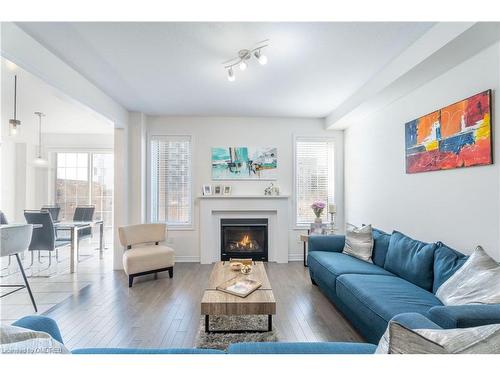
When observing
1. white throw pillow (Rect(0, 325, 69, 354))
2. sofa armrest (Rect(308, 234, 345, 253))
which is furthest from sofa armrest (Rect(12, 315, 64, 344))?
sofa armrest (Rect(308, 234, 345, 253))

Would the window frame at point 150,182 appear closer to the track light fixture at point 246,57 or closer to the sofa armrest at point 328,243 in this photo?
the track light fixture at point 246,57

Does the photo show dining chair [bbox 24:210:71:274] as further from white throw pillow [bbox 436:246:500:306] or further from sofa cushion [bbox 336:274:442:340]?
white throw pillow [bbox 436:246:500:306]

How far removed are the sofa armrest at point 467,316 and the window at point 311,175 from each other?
3.33 metres

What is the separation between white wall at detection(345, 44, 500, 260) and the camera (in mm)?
1999

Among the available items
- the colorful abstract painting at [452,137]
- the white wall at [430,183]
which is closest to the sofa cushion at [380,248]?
the white wall at [430,183]

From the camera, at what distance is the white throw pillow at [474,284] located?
5.24 feet

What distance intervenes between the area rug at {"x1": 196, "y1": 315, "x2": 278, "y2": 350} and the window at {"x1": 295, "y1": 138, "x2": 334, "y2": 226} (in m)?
2.57

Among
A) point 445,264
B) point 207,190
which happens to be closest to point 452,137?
point 445,264

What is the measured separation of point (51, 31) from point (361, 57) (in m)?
2.86

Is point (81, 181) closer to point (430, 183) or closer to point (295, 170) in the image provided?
point (295, 170)

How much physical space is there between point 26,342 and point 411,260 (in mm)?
2801

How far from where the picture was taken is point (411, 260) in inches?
94.3
